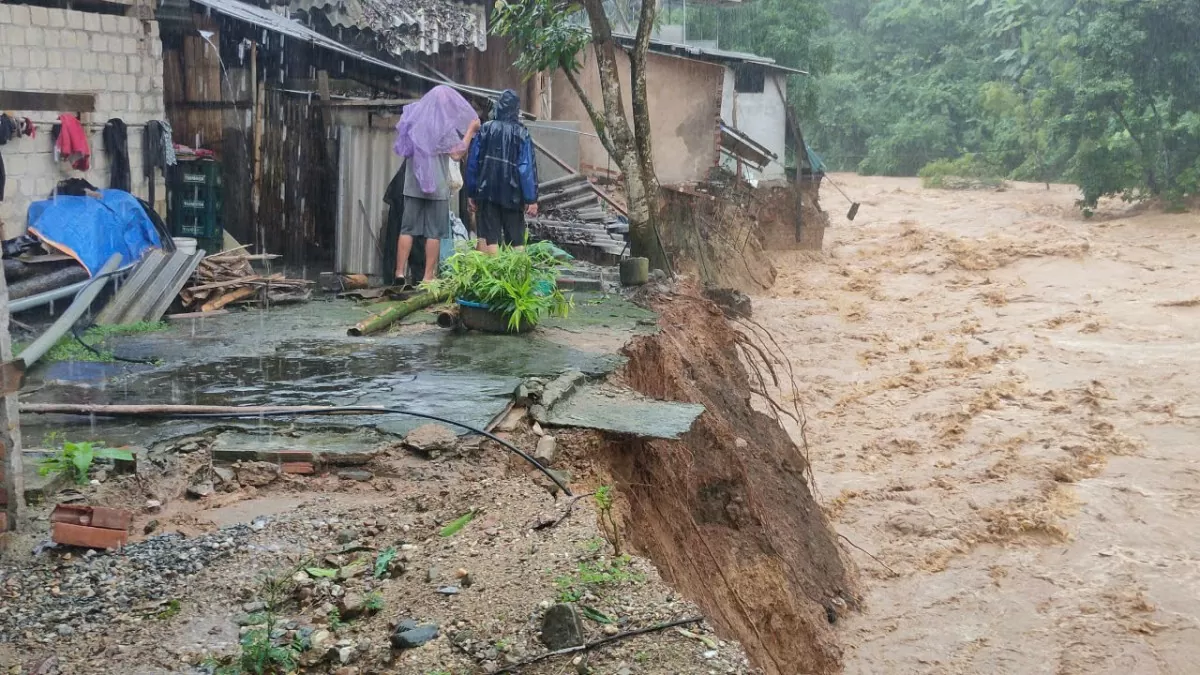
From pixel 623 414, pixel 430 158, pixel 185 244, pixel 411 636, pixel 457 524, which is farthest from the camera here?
pixel 185 244

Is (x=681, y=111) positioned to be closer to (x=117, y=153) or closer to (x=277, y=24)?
(x=277, y=24)

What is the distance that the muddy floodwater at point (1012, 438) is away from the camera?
855 centimetres

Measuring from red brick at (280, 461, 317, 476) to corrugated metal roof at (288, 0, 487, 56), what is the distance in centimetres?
904

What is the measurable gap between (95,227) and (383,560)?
6.17m

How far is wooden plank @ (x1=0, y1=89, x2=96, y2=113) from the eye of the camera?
421 centimetres

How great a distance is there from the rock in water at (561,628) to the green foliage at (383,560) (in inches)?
32.0

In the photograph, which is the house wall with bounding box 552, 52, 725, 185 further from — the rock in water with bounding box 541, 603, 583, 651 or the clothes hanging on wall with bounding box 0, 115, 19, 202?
the rock in water with bounding box 541, 603, 583, 651

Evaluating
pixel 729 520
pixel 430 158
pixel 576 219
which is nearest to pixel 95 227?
pixel 430 158

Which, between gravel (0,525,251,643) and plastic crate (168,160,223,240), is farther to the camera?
plastic crate (168,160,223,240)

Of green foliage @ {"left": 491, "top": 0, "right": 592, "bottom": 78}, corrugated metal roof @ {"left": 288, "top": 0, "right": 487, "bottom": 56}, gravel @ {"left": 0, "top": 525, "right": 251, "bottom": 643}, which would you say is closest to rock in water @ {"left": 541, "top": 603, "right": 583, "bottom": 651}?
gravel @ {"left": 0, "top": 525, "right": 251, "bottom": 643}

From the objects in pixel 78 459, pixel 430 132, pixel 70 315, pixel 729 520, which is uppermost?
pixel 430 132

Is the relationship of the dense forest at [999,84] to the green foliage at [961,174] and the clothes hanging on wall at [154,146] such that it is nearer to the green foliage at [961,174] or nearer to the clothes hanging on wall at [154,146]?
the green foliage at [961,174]

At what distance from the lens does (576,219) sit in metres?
14.2

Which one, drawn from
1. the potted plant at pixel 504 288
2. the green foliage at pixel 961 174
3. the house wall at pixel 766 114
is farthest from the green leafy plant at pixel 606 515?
the green foliage at pixel 961 174
